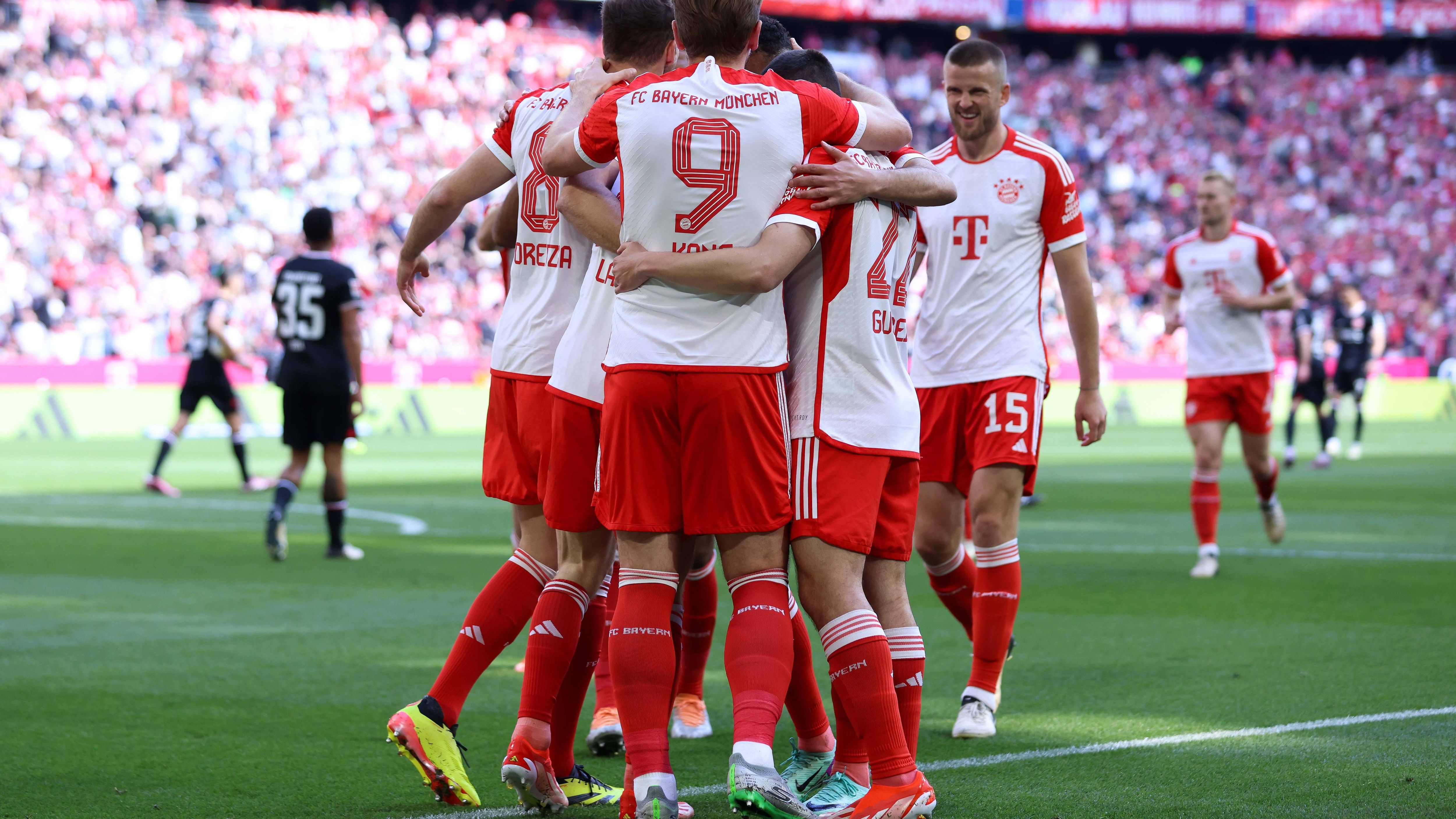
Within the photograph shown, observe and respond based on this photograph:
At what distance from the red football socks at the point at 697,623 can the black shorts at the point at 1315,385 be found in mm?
16420

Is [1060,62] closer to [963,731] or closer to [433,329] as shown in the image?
[433,329]

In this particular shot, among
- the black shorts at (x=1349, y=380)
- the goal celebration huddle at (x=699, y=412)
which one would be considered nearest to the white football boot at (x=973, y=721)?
the goal celebration huddle at (x=699, y=412)

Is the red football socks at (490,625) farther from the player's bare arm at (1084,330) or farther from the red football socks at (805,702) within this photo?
the player's bare arm at (1084,330)

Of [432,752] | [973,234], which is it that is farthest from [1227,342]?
[432,752]

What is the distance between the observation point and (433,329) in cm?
3050

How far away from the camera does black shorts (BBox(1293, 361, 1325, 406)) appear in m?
19.9

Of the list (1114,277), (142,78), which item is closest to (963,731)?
(142,78)

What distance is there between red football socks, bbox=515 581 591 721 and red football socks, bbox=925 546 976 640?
2.07 meters

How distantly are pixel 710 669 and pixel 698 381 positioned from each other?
3.07 m

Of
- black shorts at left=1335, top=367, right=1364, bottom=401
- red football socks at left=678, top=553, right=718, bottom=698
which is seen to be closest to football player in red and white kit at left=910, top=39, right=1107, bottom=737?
red football socks at left=678, top=553, right=718, bottom=698

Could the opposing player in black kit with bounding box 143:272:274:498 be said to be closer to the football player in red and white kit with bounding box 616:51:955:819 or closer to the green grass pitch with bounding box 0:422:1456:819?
the green grass pitch with bounding box 0:422:1456:819

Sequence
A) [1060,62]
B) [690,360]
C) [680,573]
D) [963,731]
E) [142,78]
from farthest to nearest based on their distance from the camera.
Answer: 1. [1060,62]
2. [142,78]
3. [963,731]
4. [680,573]
5. [690,360]

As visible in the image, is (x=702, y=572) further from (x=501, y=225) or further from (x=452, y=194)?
(x=452, y=194)

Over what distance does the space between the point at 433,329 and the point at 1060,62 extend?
25.7 metres
